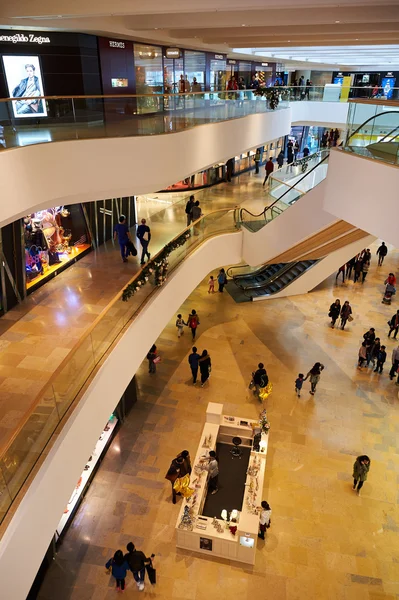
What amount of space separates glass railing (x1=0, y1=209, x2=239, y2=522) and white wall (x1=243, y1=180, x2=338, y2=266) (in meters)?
3.37

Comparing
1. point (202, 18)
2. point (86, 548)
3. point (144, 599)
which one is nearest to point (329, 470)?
point (144, 599)

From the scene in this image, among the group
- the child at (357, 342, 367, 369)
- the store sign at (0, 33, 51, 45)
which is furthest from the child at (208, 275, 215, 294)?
the store sign at (0, 33, 51, 45)

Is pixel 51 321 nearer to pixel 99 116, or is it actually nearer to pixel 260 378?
pixel 99 116

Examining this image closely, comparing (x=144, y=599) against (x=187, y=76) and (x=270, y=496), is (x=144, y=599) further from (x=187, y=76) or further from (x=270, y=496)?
(x=187, y=76)

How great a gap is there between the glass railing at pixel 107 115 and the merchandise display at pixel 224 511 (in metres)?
6.22

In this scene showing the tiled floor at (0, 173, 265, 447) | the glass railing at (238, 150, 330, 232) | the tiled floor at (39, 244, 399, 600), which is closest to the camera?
the tiled floor at (0, 173, 265, 447)

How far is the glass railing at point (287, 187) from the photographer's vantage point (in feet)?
37.8

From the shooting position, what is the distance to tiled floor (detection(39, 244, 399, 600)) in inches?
274

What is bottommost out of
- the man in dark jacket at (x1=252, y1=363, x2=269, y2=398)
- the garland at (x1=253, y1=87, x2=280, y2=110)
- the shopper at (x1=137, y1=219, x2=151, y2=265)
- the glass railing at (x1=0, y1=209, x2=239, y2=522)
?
the man in dark jacket at (x1=252, y1=363, x2=269, y2=398)

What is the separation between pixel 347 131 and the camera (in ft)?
26.3

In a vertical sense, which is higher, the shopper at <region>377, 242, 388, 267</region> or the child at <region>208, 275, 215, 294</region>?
the shopper at <region>377, 242, 388, 267</region>

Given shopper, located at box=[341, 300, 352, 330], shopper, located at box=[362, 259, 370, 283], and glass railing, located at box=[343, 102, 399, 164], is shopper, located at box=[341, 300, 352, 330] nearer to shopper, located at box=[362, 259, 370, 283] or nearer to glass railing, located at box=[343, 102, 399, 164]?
shopper, located at box=[362, 259, 370, 283]

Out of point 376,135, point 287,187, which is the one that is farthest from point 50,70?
point 287,187

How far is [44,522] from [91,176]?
219 inches
